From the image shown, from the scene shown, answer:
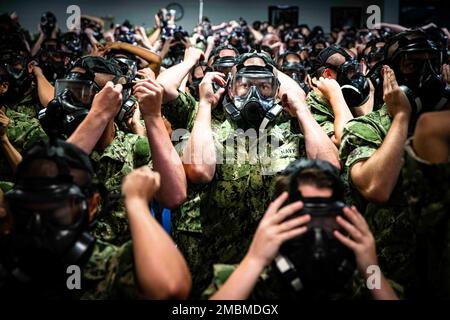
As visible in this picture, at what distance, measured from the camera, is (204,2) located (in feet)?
49.8

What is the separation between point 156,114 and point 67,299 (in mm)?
1025

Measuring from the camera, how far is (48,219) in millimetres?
1718

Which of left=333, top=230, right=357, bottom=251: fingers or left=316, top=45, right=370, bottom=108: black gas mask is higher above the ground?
left=316, top=45, right=370, bottom=108: black gas mask

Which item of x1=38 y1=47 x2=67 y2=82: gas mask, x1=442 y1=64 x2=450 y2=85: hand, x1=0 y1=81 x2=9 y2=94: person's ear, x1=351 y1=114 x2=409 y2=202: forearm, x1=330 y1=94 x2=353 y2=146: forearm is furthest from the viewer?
x1=38 y1=47 x2=67 y2=82: gas mask

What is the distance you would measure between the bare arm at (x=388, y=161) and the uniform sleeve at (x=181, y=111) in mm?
1327

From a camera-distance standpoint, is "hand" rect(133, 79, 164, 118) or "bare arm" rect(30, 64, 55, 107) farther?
"bare arm" rect(30, 64, 55, 107)

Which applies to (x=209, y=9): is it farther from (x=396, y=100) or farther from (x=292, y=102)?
(x=396, y=100)

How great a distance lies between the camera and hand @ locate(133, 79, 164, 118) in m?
2.41

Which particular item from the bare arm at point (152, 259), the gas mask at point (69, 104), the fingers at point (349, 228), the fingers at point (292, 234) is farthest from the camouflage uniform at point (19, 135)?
the fingers at point (349, 228)

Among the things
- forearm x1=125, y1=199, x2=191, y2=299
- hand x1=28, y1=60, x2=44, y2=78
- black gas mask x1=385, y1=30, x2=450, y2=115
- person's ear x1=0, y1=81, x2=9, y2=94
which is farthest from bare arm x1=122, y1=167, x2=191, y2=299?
hand x1=28, y1=60, x2=44, y2=78

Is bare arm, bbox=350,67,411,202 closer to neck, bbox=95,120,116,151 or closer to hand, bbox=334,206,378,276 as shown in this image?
hand, bbox=334,206,378,276

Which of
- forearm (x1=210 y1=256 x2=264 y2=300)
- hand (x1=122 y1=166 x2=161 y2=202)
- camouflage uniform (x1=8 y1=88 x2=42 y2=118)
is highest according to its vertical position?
camouflage uniform (x1=8 y1=88 x2=42 y2=118)
